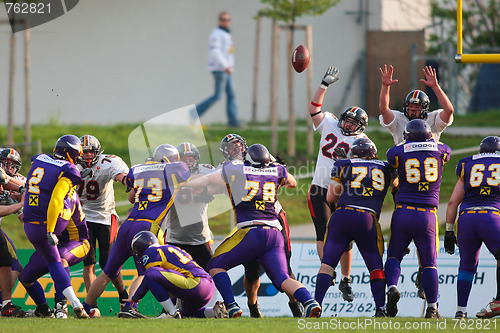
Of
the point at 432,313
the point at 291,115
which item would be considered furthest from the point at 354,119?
the point at 291,115

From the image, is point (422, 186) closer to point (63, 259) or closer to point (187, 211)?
point (187, 211)

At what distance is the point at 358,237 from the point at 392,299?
0.70 metres

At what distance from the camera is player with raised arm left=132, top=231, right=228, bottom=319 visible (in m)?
8.53

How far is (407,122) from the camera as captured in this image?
31.4ft

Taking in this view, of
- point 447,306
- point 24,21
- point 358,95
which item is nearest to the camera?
point 447,306

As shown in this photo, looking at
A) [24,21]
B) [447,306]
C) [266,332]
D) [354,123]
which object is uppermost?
[24,21]

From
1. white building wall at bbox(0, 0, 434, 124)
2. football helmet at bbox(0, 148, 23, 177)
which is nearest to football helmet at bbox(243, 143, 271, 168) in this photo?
football helmet at bbox(0, 148, 23, 177)

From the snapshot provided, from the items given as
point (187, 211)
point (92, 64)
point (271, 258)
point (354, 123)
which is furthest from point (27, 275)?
point (92, 64)

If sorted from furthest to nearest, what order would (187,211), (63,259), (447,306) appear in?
(447,306) → (187,211) → (63,259)

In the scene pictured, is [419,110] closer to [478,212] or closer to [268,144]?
[478,212]

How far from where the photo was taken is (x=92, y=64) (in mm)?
20562

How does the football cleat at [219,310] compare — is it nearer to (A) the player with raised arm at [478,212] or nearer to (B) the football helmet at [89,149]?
(B) the football helmet at [89,149]

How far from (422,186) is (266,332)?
2.42 metres

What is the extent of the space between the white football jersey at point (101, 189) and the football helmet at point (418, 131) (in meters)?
3.23
